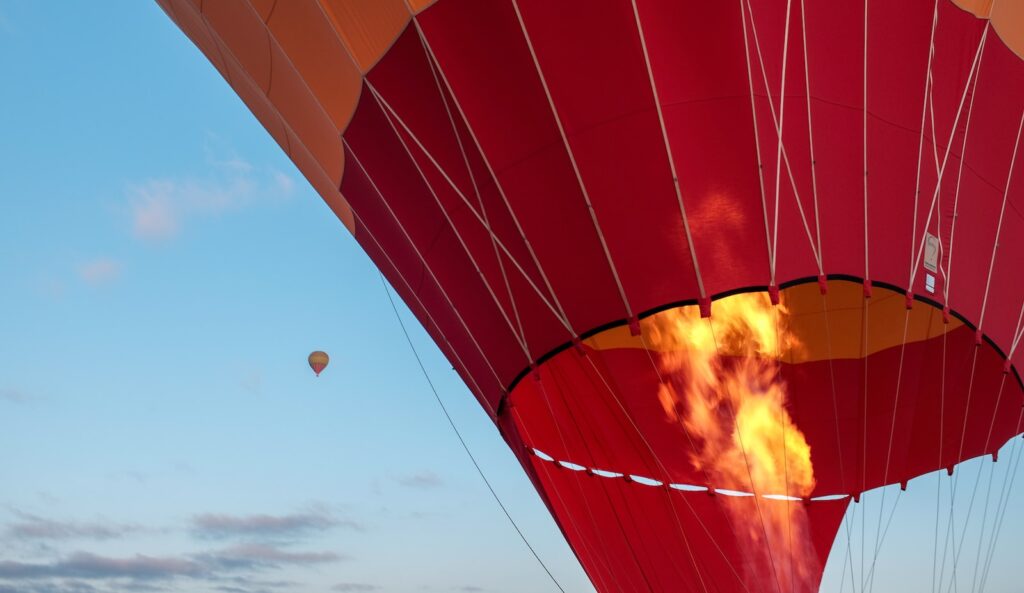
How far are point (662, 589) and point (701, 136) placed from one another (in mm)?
5726

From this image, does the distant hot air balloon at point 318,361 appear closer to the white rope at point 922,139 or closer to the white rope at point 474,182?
the white rope at point 474,182

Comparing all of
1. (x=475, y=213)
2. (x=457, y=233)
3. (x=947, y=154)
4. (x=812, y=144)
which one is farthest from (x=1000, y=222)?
(x=457, y=233)

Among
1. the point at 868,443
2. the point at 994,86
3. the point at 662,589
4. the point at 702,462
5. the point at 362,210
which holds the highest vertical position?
the point at 994,86

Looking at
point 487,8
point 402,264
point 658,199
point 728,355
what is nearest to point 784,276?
point 658,199

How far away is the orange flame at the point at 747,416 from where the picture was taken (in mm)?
9938

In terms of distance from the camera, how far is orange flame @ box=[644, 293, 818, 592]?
9.94m

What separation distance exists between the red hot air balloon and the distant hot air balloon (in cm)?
546

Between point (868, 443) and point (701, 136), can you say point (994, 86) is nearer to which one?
point (701, 136)

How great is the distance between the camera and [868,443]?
11.4 metres

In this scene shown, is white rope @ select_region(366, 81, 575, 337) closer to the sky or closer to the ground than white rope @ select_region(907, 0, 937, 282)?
closer to the ground

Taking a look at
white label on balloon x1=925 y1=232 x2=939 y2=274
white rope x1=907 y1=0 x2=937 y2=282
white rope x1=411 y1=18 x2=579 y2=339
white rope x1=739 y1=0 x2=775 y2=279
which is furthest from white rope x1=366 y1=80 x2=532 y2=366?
white label on balloon x1=925 y1=232 x2=939 y2=274

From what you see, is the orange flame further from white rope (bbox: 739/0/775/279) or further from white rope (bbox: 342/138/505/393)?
white rope (bbox: 342/138/505/393)

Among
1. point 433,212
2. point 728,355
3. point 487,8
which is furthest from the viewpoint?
point 728,355

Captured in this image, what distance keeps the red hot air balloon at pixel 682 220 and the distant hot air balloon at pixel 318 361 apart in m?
5.46
